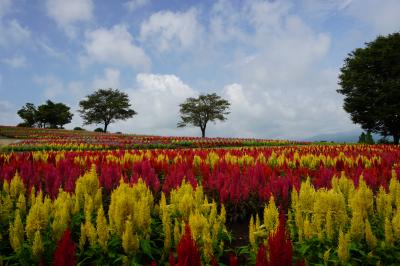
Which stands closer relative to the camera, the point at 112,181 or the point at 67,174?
the point at 112,181

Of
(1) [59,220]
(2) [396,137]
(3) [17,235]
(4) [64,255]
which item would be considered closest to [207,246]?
(4) [64,255]

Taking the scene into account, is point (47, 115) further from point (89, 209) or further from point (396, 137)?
point (89, 209)

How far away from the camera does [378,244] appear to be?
3.32 metres

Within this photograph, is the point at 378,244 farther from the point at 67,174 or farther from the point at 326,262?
the point at 67,174

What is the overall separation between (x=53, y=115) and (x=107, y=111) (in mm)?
14343

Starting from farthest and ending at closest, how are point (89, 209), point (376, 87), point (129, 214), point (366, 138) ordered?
1. point (376, 87)
2. point (366, 138)
3. point (89, 209)
4. point (129, 214)

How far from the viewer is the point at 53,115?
68.3 meters

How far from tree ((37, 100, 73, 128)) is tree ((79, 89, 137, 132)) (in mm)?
9627

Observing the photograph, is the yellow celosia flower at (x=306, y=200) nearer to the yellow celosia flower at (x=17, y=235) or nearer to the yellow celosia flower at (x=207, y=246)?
the yellow celosia flower at (x=207, y=246)

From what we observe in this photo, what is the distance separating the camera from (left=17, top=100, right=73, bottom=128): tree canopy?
2689 inches

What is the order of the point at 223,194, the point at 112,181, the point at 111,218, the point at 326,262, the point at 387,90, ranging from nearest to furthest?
the point at 326,262, the point at 111,218, the point at 223,194, the point at 112,181, the point at 387,90

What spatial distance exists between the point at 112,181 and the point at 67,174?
971 millimetres

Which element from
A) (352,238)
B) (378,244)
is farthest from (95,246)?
(378,244)

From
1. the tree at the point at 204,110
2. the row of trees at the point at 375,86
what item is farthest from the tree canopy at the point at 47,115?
the row of trees at the point at 375,86
